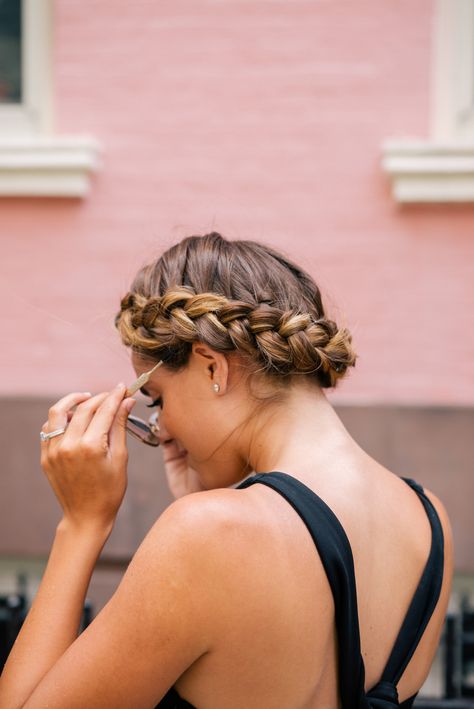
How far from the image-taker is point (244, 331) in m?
1.51

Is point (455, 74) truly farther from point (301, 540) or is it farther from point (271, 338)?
point (301, 540)

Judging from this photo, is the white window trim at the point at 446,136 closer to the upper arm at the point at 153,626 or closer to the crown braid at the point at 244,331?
the crown braid at the point at 244,331

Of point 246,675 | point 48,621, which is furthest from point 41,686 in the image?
point 246,675

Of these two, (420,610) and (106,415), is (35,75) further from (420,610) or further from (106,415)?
(420,610)

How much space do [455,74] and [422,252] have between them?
26.5 inches

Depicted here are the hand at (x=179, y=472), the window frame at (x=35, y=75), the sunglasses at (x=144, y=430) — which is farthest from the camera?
the window frame at (x=35, y=75)

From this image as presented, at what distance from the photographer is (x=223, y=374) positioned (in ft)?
5.08

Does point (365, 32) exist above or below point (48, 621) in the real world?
above

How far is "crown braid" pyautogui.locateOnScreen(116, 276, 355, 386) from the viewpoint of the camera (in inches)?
59.8

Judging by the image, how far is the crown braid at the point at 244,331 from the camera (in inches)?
59.8

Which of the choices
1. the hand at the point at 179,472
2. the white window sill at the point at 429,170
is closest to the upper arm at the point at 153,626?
the hand at the point at 179,472

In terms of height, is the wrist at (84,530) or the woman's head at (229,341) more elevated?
the woman's head at (229,341)

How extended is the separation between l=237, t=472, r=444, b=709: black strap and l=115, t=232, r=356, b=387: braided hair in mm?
265

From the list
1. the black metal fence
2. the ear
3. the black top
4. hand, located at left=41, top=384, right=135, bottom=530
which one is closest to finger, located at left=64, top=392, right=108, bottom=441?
hand, located at left=41, top=384, right=135, bottom=530
